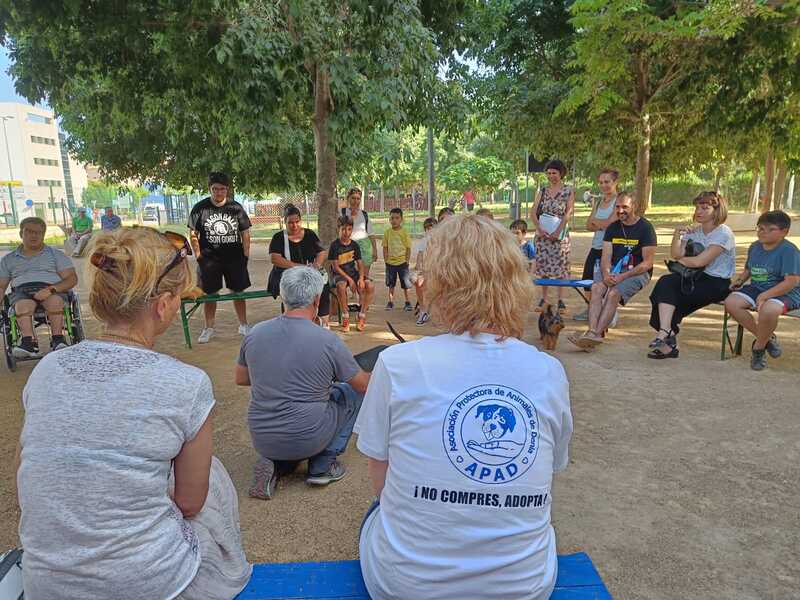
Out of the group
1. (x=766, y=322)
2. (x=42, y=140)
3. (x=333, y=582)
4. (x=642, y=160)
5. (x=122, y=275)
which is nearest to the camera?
(x=122, y=275)

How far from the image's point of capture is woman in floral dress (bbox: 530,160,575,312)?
6836 mm

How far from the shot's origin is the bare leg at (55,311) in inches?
219

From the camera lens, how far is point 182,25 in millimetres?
5832

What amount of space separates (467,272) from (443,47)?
7.93 metres

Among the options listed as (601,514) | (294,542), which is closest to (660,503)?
(601,514)

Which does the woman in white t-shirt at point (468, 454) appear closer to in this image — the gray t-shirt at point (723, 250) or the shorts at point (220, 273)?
the gray t-shirt at point (723, 250)

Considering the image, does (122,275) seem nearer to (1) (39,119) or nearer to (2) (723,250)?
(2) (723,250)

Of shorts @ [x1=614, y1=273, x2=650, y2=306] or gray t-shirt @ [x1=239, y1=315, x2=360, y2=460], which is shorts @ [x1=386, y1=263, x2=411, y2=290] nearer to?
shorts @ [x1=614, y1=273, x2=650, y2=306]

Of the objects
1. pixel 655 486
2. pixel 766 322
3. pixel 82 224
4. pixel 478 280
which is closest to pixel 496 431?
pixel 478 280

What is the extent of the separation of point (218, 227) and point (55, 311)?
1737mm

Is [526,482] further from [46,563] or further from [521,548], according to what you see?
[46,563]

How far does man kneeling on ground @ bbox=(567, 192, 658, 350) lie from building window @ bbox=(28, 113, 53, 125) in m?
68.7

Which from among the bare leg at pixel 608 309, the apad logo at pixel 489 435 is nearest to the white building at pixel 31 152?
the bare leg at pixel 608 309

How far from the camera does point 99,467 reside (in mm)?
1291
